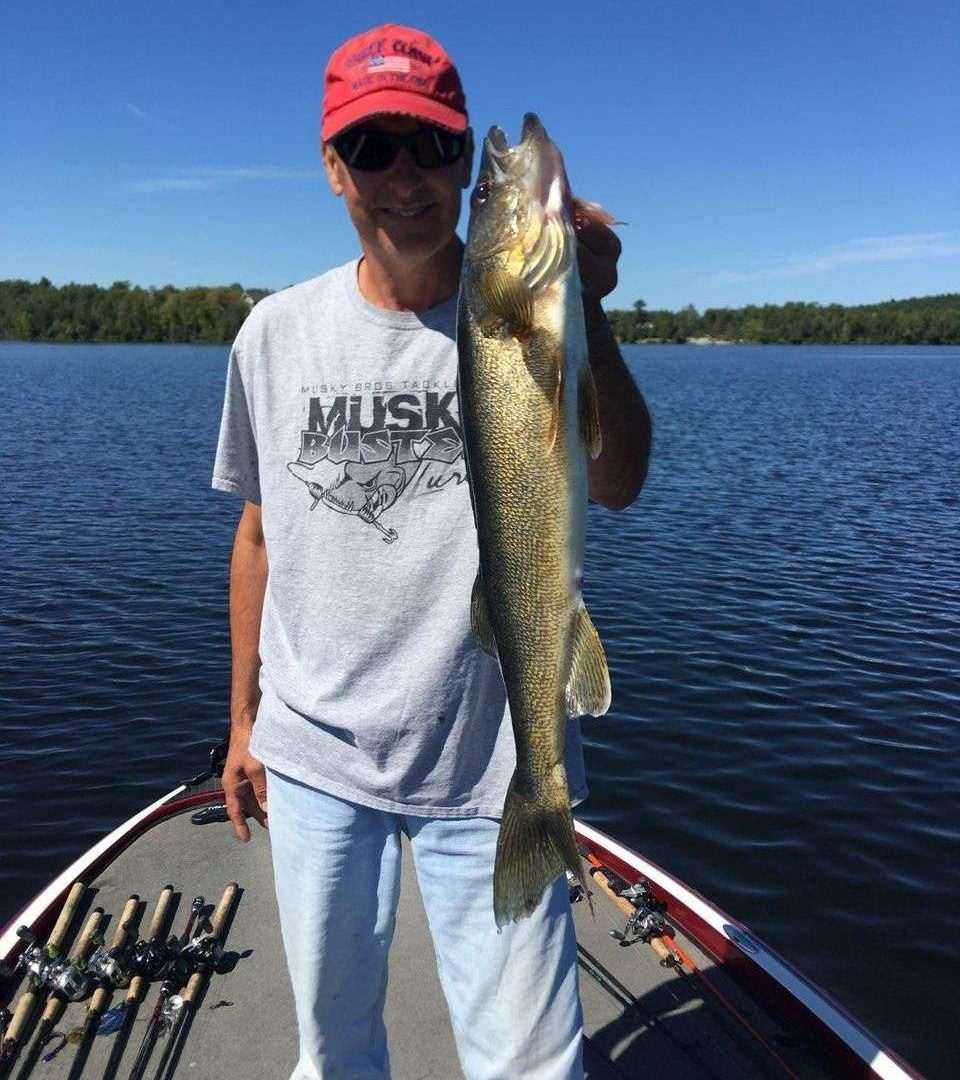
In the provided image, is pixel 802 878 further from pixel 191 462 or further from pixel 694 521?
pixel 191 462

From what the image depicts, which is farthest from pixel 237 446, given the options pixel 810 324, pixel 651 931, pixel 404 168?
pixel 810 324

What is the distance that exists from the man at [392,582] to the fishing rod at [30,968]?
1934 mm

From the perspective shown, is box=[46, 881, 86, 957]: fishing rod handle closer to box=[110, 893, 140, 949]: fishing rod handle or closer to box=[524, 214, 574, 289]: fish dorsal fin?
box=[110, 893, 140, 949]: fishing rod handle

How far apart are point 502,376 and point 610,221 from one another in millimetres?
496

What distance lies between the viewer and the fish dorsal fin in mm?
2234

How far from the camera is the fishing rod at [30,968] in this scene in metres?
4.05

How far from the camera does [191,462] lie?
86.4ft

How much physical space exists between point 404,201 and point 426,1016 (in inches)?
135

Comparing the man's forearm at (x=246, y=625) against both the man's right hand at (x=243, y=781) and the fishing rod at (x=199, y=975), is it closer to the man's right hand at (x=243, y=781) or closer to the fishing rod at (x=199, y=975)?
the man's right hand at (x=243, y=781)

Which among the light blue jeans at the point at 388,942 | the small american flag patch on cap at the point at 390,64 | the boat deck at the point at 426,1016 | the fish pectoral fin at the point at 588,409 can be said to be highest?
the small american flag patch on cap at the point at 390,64

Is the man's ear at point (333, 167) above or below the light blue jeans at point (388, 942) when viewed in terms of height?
above

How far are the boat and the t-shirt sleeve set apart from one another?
2.51 metres

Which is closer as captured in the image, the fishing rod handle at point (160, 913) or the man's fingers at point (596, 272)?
the man's fingers at point (596, 272)

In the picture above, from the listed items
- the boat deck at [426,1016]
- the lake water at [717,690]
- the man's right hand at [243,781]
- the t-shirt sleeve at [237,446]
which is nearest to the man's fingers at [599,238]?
the t-shirt sleeve at [237,446]
